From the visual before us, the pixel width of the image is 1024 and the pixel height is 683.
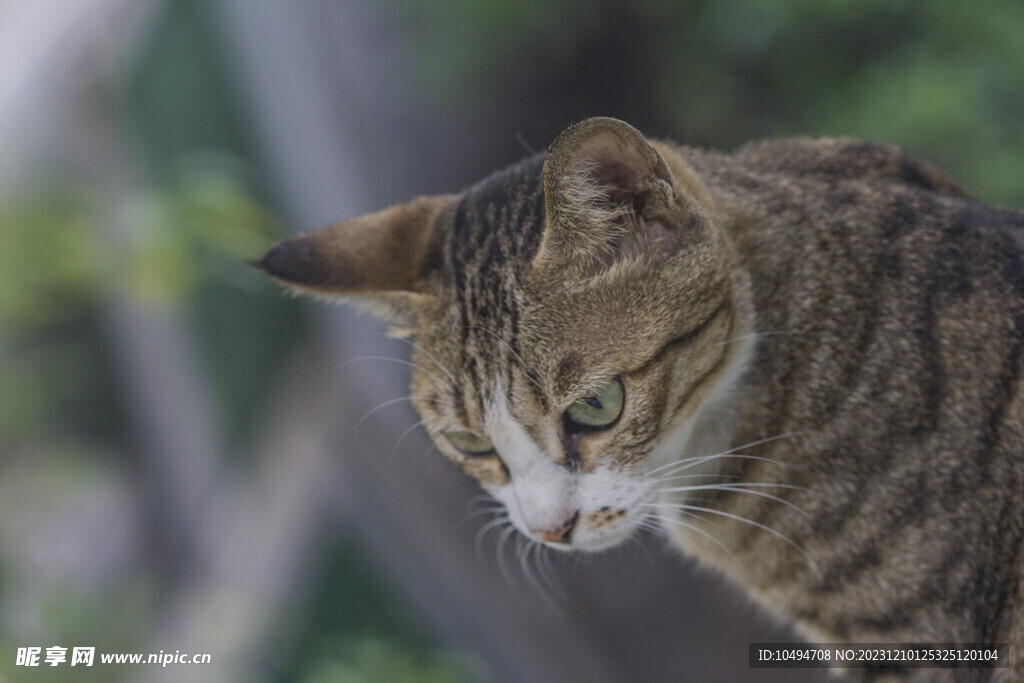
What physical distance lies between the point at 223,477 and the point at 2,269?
105cm

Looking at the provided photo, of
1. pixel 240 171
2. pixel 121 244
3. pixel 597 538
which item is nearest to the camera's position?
pixel 597 538

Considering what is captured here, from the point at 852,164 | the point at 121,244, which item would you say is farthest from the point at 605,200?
the point at 121,244

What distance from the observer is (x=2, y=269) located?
142cm

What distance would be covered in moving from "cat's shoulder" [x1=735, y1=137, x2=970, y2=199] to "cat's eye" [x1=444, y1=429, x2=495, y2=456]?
0.56m

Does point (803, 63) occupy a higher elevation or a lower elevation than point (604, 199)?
higher

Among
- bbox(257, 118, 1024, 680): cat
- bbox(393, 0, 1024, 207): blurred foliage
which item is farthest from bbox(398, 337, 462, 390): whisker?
bbox(393, 0, 1024, 207): blurred foliage

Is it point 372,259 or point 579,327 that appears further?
point 372,259

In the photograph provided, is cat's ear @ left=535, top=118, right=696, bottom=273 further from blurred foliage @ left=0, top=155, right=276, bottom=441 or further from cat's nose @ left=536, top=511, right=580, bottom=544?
blurred foliage @ left=0, top=155, right=276, bottom=441

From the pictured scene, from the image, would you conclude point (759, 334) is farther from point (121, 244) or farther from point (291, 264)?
point (121, 244)

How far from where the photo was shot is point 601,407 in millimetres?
931

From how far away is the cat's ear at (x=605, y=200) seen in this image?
2.58ft

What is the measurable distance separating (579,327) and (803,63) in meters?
1.18

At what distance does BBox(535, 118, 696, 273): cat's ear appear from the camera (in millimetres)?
787

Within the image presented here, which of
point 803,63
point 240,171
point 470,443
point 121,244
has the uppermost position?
point 803,63
